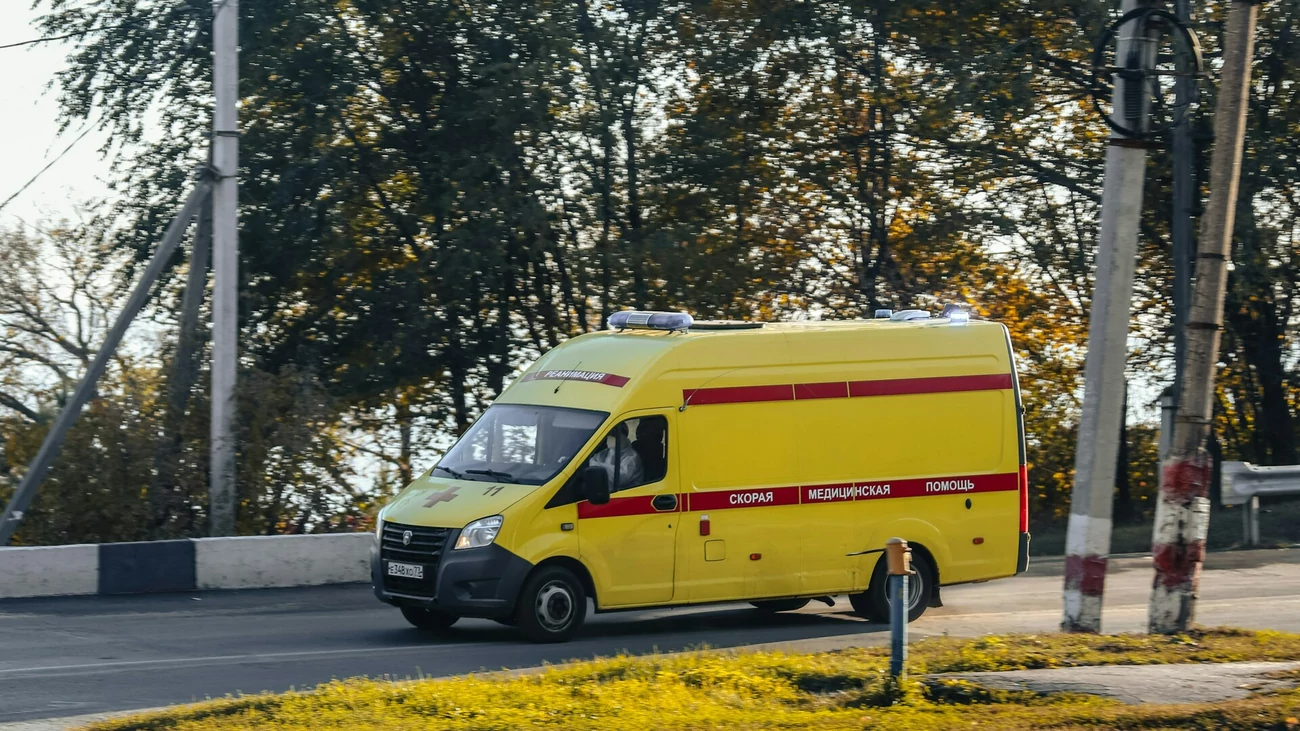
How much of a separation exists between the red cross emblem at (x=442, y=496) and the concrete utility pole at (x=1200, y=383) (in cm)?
522

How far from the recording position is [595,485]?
11383 mm

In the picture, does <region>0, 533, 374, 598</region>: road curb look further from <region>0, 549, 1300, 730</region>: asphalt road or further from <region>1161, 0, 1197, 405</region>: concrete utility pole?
<region>1161, 0, 1197, 405</region>: concrete utility pole

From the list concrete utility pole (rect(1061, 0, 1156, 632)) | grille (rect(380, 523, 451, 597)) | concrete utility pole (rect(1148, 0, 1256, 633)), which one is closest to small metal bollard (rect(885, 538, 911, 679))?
concrete utility pole (rect(1148, 0, 1256, 633))

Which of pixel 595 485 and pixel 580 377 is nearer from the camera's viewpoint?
pixel 595 485

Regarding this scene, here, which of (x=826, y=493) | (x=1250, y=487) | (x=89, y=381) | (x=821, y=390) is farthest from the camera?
(x=1250, y=487)

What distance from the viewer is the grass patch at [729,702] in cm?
744

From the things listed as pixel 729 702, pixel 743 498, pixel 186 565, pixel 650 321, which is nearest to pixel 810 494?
pixel 743 498

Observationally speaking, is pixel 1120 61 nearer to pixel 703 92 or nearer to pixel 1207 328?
pixel 1207 328

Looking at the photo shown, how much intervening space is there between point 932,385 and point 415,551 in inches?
183

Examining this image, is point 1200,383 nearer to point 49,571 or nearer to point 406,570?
point 406,570

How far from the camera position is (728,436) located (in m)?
12.1

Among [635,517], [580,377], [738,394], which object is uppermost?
[580,377]

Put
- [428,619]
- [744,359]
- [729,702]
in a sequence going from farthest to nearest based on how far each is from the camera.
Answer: [744,359] → [428,619] → [729,702]

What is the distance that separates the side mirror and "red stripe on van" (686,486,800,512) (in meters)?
0.80
